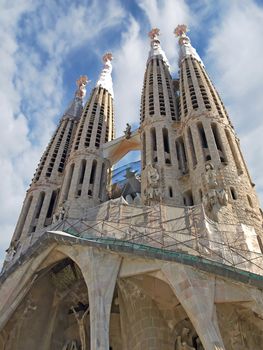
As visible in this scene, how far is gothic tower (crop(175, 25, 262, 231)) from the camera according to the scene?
1656 cm

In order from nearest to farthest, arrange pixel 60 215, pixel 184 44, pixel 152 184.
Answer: pixel 152 184 < pixel 60 215 < pixel 184 44

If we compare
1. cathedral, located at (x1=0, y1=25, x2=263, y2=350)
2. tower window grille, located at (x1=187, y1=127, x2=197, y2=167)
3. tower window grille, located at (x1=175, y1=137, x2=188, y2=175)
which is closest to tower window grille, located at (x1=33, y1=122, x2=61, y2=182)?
cathedral, located at (x1=0, y1=25, x2=263, y2=350)

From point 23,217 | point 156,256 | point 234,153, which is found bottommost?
point 156,256

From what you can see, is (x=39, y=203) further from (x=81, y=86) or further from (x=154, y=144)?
(x=81, y=86)

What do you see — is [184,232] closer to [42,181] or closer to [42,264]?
[42,264]

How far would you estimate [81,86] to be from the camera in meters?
41.2

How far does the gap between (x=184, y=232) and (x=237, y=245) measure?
1874 mm

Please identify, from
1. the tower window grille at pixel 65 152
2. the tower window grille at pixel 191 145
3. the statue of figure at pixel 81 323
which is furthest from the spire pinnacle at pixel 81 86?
the statue of figure at pixel 81 323

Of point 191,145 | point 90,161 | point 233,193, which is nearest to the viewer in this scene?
point 233,193

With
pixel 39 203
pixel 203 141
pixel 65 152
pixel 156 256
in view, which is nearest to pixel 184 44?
pixel 65 152

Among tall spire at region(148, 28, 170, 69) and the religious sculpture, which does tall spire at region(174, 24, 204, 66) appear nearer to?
tall spire at region(148, 28, 170, 69)

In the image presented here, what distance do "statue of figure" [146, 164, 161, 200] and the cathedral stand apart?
0.07 metres

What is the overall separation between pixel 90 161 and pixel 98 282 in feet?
47.4

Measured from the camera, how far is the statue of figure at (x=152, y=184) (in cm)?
1912
